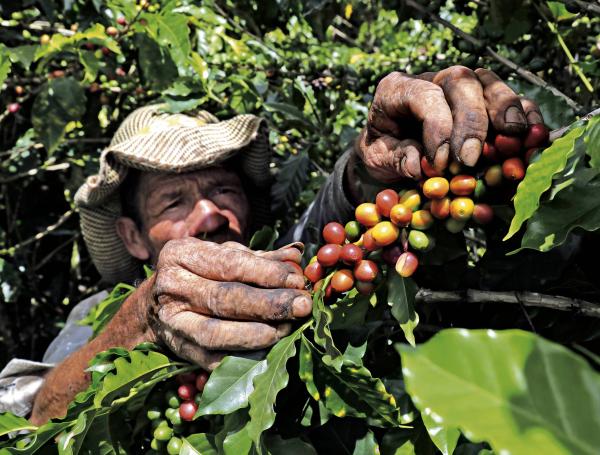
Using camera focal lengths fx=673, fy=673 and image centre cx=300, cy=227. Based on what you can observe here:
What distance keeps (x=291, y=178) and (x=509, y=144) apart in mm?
1708

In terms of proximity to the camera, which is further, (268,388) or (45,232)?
(45,232)

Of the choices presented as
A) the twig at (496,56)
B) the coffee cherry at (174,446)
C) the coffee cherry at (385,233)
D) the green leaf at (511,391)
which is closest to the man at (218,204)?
the coffee cherry at (385,233)

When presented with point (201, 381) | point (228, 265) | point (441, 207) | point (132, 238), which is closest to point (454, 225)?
point (441, 207)

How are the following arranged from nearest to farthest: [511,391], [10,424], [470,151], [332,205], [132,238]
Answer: [511,391], [470,151], [10,424], [332,205], [132,238]

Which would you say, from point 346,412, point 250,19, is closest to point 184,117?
point 250,19

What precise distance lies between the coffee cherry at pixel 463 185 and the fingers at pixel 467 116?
1.6 inches

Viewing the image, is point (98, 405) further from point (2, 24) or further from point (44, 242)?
point (44, 242)

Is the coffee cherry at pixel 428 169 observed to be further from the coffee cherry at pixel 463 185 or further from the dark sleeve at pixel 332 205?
the dark sleeve at pixel 332 205

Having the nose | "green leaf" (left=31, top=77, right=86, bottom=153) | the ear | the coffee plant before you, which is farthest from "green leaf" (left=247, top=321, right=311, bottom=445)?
"green leaf" (left=31, top=77, right=86, bottom=153)

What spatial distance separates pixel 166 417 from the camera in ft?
5.44

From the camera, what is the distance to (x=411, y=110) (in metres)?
1.31

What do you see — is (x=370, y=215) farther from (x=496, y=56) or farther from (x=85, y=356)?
(x=85, y=356)

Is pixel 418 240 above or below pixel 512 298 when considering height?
above

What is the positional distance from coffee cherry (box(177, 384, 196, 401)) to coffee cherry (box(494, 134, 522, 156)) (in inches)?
35.6
